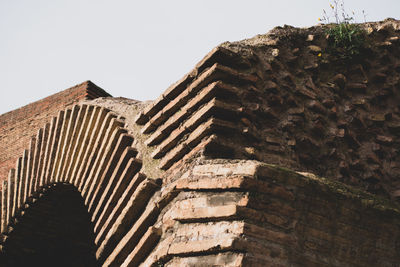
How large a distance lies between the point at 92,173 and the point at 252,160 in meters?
1.73

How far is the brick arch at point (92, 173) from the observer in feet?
8.68

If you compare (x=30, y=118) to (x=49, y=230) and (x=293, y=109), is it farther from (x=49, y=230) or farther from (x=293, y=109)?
(x=293, y=109)

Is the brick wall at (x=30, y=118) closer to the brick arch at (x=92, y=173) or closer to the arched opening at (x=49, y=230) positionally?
the brick arch at (x=92, y=173)

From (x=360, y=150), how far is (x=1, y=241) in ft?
12.4

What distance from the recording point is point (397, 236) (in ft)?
6.71

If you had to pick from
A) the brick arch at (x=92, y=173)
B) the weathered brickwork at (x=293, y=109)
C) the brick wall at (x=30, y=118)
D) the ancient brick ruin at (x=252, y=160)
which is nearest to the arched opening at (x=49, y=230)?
the brick arch at (x=92, y=173)

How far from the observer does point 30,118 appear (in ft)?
20.1

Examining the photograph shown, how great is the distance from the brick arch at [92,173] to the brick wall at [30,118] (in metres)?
0.91

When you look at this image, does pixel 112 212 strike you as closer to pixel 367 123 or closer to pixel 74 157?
pixel 74 157

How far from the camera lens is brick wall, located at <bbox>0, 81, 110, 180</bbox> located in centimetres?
571

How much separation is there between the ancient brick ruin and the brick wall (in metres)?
1.52

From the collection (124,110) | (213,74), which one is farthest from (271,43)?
(124,110)

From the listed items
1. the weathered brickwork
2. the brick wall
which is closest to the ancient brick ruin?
the weathered brickwork

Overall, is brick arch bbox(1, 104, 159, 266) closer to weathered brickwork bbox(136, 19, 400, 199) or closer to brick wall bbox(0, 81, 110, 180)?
weathered brickwork bbox(136, 19, 400, 199)
